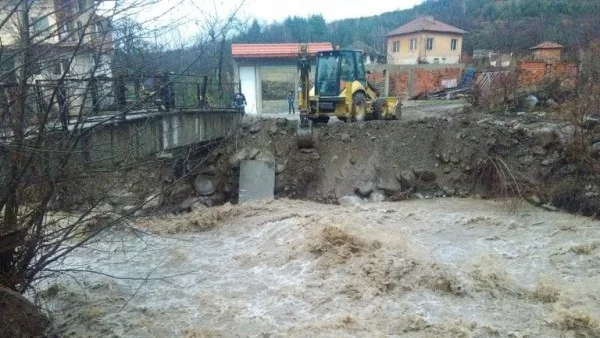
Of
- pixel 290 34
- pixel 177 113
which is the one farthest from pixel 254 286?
pixel 290 34

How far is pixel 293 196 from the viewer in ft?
49.4

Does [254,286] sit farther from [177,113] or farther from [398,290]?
[177,113]

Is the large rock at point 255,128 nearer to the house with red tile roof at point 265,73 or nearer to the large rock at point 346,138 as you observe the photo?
the large rock at point 346,138

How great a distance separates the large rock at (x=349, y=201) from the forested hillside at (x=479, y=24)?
922 inches

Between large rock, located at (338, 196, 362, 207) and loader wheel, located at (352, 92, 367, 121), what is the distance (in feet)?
9.52

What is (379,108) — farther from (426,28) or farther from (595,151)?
(426,28)

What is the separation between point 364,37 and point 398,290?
54282mm

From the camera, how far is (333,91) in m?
15.0

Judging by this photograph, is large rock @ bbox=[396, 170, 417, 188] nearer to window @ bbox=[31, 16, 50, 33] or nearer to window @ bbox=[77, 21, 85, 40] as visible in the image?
window @ bbox=[77, 21, 85, 40]

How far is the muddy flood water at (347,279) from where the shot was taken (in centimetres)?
715

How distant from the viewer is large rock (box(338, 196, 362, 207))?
1383 centimetres

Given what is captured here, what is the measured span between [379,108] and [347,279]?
8.59m

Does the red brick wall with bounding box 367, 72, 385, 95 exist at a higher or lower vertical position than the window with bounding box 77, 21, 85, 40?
lower

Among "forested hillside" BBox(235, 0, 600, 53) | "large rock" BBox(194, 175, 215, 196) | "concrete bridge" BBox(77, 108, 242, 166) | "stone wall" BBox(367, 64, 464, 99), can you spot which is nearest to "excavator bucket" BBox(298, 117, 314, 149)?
"concrete bridge" BBox(77, 108, 242, 166)
